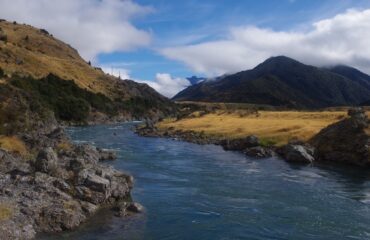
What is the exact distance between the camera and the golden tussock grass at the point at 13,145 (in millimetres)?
49562

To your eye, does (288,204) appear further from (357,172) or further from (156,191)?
(357,172)

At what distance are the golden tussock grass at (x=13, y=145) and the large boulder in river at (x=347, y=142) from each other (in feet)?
129

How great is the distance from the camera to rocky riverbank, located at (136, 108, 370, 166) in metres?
62.1

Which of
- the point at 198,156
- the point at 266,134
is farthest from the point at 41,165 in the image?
the point at 266,134

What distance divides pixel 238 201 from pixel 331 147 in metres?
32.5

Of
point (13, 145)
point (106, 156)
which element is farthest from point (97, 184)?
point (106, 156)

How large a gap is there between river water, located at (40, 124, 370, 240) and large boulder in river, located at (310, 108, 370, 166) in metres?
4.89

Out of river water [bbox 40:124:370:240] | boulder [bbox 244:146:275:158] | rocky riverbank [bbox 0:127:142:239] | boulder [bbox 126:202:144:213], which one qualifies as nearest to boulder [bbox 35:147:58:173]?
rocky riverbank [bbox 0:127:142:239]

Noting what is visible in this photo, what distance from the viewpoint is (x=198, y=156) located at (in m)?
66.9

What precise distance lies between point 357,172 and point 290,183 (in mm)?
12873

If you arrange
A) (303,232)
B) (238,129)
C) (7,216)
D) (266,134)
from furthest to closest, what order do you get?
(238,129) < (266,134) < (303,232) < (7,216)

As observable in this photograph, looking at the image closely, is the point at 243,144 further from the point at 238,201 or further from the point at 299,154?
the point at 238,201

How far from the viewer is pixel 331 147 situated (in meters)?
66.0

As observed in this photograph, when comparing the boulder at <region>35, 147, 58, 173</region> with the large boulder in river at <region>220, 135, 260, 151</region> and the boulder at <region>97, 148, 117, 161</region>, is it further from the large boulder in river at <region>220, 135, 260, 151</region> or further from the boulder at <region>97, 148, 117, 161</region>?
the large boulder in river at <region>220, 135, 260, 151</region>
